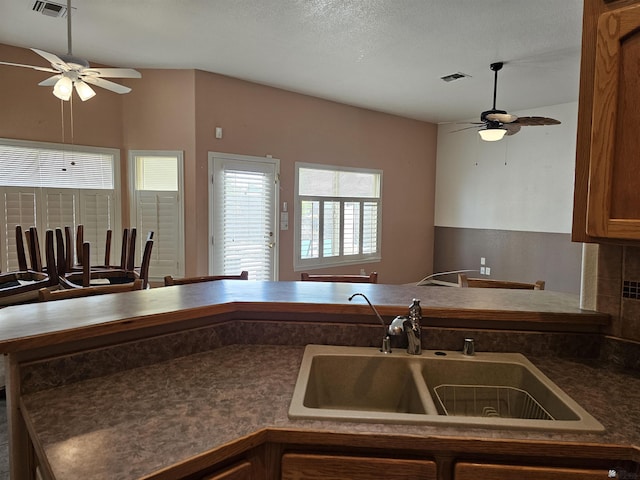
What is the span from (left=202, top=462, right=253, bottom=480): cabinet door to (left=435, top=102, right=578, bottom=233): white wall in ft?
19.5

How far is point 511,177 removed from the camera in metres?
6.39

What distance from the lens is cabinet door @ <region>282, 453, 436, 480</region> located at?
100 centimetres

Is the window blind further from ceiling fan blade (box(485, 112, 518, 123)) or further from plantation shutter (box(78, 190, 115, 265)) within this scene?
ceiling fan blade (box(485, 112, 518, 123))

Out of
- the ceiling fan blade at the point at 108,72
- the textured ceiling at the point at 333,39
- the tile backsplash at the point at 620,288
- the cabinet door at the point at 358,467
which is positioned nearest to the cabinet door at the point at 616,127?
the tile backsplash at the point at 620,288

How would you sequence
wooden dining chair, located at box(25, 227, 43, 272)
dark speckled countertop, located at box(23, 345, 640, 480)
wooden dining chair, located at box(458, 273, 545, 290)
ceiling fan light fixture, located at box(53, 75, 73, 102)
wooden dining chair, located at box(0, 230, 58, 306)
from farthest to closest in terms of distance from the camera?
1. wooden dining chair, located at box(25, 227, 43, 272)
2. ceiling fan light fixture, located at box(53, 75, 73, 102)
3. wooden dining chair, located at box(0, 230, 58, 306)
4. wooden dining chair, located at box(458, 273, 545, 290)
5. dark speckled countertop, located at box(23, 345, 640, 480)

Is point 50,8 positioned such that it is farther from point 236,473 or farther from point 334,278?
point 236,473

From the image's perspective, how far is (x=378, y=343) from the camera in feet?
5.20

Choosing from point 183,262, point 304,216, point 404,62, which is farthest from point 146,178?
point 404,62

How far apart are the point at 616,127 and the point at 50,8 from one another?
3760 millimetres

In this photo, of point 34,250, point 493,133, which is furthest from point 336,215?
point 34,250

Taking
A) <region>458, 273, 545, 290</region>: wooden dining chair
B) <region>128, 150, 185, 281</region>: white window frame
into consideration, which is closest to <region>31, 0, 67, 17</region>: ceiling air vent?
<region>128, 150, 185, 281</region>: white window frame

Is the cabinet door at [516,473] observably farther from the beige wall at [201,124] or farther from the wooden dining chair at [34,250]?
the beige wall at [201,124]

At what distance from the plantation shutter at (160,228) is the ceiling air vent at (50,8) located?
6.25ft

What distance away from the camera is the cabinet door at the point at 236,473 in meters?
0.92
